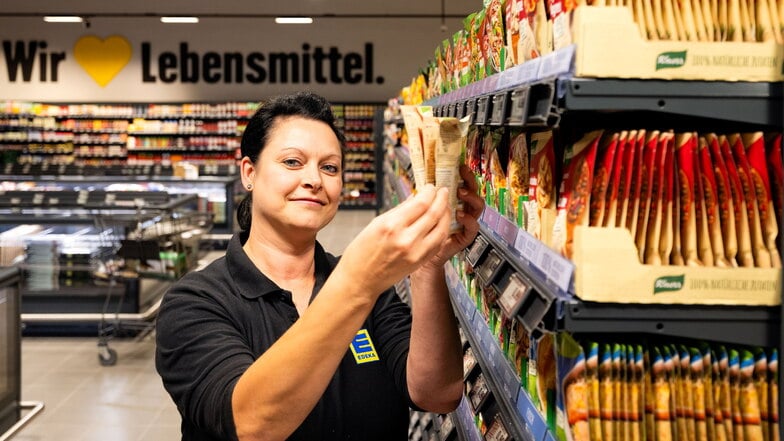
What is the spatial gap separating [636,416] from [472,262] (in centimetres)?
73

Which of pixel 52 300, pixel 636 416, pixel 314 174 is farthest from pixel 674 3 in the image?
pixel 52 300

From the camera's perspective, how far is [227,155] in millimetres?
16297

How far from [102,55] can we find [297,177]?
16.2m

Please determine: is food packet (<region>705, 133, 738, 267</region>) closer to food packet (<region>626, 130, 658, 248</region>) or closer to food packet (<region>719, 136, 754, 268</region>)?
food packet (<region>719, 136, 754, 268</region>)

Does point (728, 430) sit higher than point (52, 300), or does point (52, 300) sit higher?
point (728, 430)

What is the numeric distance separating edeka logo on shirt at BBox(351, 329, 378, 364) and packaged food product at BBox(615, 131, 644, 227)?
2.58ft

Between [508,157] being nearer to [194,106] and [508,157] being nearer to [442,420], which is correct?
[442,420]

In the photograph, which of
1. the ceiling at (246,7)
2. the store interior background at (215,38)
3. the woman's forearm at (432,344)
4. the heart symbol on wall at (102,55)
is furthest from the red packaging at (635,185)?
the heart symbol on wall at (102,55)

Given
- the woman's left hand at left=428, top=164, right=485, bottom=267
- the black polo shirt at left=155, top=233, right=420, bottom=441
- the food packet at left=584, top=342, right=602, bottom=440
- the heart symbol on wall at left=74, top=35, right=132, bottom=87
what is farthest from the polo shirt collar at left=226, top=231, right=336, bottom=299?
the heart symbol on wall at left=74, top=35, right=132, bottom=87

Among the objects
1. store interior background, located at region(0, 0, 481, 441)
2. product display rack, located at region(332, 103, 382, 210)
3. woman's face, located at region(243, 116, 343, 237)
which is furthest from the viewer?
store interior background, located at region(0, 0, 481, 441)

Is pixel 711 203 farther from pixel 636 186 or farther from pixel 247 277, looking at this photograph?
pixel 247 277

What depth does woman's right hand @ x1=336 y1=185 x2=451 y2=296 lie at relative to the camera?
126 cm

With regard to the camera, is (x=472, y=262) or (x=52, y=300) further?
(x=52, y=300)

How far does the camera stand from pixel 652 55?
1221 mm
